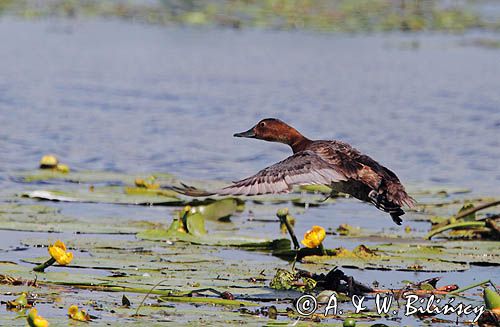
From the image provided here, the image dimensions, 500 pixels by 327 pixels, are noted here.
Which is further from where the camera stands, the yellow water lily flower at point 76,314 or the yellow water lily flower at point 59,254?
the yellow water lily flower at point 59,254

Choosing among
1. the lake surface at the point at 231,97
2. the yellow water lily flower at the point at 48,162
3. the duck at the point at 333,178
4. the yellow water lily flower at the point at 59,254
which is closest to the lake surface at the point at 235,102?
the lake surface at the point at 231,97

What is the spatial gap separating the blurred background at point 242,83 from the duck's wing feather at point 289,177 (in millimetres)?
3588

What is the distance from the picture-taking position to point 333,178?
258 inches

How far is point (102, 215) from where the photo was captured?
816 centimetres

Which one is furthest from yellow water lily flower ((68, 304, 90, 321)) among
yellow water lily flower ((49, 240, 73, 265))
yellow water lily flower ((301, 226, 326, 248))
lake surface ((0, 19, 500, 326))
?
yellow water lily flower ((301, 226, 326, 248))

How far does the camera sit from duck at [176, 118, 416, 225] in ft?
20.4

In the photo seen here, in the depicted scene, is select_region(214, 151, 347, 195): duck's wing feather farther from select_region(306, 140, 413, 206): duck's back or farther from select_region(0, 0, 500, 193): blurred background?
select_region(0, 0, 500, 193): blurred background

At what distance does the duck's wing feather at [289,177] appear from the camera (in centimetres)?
614

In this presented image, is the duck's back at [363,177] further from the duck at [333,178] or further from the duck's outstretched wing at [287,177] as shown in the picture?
the duck's outstretched wing at [287,177]

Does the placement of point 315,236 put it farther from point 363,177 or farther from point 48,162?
point 48,162

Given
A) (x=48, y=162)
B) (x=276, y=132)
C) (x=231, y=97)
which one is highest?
(x=276, y=132)

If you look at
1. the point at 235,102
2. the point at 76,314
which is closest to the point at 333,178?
the point at 76,314

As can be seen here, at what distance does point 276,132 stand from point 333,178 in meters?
1.40

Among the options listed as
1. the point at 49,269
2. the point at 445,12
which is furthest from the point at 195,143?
the point at 445,12
